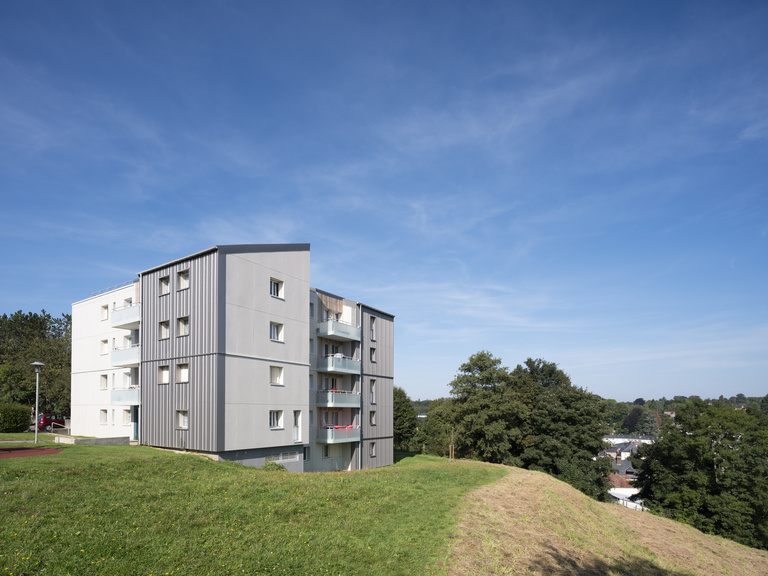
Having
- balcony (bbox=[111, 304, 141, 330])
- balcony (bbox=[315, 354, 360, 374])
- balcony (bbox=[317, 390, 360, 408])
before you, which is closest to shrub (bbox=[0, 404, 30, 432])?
balcony (bbox=[111, 304, 141, 330])

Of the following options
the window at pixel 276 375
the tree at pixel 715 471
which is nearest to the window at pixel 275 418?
the window at pixel 276 375

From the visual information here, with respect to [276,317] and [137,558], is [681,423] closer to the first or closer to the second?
[276,317]

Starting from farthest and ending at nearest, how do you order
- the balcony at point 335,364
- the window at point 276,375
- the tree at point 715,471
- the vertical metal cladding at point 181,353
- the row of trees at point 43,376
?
1. the row of trees at point 43,376
2. the tree at point 715,471
3. the balcony at point 335,364
4. the window at point 276,375
5. the vertical metal cladding at point 181,353

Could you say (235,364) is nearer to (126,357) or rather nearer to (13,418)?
(126,357)

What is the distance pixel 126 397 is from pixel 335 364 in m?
13.1

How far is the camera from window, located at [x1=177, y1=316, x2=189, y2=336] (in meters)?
28.1

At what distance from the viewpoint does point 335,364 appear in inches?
1389

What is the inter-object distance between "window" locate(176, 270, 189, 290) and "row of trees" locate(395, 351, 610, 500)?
2826 centimetres

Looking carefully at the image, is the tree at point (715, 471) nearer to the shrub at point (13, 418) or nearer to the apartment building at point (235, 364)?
the apartment building at point (235, 364)

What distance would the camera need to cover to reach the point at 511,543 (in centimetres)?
1487

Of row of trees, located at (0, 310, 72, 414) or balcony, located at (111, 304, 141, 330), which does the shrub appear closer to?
row of trees, located at (0, 310, 72, 414)

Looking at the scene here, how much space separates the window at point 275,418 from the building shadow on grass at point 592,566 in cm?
1779

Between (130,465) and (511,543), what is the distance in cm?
1277

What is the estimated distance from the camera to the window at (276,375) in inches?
1161
